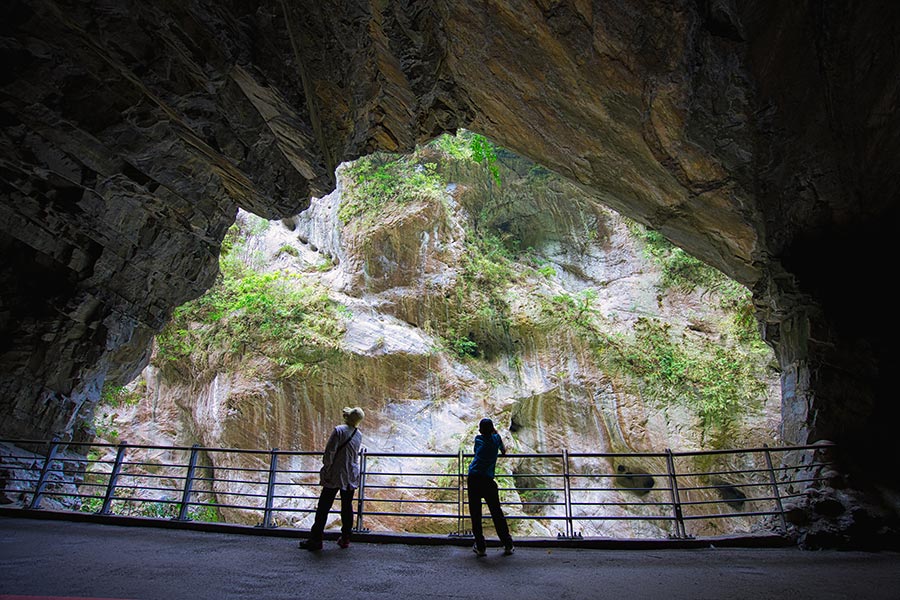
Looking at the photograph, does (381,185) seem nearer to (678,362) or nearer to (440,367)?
(440,367)

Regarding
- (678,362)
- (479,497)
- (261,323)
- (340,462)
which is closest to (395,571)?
(479,497)

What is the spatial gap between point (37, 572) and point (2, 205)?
23.1 feet

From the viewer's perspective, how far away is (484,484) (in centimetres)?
473

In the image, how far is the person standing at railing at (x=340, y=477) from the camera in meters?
4.80

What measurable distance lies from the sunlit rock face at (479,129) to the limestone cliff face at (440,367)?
458 cm

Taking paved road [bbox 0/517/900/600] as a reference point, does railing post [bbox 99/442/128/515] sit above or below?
above

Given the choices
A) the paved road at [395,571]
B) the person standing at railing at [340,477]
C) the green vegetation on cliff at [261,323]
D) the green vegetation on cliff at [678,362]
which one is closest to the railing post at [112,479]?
the paved road at [395,571]

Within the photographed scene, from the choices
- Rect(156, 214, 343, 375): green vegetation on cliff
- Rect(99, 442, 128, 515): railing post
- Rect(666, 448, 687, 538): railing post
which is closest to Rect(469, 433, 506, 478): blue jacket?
Rect(666, 448, 687, 538): railing post

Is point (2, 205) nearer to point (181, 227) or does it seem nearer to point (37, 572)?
point (181, 227)

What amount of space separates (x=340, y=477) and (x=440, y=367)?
8.50 metres

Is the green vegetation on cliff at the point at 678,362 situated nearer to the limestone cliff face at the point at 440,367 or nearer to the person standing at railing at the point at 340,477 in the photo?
the limestone cliff face at the point at 440,367

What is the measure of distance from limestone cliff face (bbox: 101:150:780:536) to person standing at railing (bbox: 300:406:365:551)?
713cm

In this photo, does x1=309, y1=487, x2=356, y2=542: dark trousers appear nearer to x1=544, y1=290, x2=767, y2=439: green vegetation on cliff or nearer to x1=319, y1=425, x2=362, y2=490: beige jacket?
x1=319, y1=425, x2=362, y2=490: beige jacket

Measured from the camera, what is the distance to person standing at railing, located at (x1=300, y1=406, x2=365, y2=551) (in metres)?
4.80
